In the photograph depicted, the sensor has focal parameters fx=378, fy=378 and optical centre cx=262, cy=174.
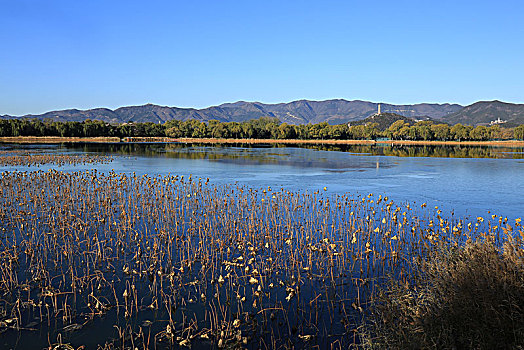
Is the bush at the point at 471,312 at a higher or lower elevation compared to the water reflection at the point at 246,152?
lower

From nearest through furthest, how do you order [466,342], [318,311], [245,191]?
[466,342] → [318,311] → [245,191]

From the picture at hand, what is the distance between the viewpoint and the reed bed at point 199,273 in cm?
899

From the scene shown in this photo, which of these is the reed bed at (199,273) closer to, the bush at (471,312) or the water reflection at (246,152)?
the bush at (471,312)

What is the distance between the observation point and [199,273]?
1259 centimetres

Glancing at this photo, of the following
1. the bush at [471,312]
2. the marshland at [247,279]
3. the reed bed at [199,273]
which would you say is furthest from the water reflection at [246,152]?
the bush at [471,312]

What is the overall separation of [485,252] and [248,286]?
6549 millimetres

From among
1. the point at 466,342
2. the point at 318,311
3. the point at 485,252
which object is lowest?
the point at 318,311

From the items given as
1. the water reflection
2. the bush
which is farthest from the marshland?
the water reflection

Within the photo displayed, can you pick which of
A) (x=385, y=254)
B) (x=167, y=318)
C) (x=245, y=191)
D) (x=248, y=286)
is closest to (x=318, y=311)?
(x=248, y=286)

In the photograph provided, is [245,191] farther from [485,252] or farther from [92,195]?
[485,252]

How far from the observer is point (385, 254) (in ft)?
46.6

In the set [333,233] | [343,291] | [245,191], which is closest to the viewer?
[343,291]

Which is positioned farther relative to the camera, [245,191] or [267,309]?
[245,191]

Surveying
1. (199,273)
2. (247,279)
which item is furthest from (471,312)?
(199,273)
